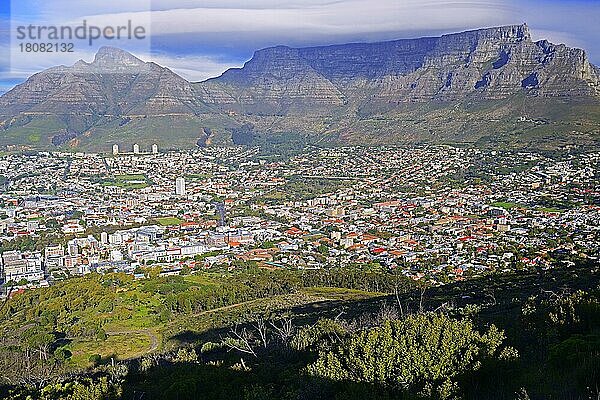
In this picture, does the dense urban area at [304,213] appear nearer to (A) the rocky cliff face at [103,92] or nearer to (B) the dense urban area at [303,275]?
(B) the dense urban area at [303,275]

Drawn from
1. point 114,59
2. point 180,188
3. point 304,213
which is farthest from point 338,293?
point 114,59

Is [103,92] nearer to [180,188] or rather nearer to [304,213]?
[180,188]

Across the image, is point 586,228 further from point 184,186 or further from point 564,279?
point 184,186

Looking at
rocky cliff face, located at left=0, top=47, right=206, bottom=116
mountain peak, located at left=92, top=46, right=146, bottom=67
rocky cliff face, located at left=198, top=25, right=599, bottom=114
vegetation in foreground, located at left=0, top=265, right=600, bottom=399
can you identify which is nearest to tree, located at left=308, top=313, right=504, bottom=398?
vegetation in foreground, located at left=0, top=265, right=600, bottom=399

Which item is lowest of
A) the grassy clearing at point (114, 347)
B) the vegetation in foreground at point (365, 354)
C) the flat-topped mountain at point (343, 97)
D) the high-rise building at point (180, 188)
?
the grassy clearing at point (114, 347)

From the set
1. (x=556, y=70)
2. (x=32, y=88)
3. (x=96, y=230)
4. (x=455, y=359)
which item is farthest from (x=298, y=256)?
(x=32, y=88)

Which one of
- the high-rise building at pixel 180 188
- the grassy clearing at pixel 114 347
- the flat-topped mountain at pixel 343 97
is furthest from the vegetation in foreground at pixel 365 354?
the flat-topped mountain at pixel 343 97

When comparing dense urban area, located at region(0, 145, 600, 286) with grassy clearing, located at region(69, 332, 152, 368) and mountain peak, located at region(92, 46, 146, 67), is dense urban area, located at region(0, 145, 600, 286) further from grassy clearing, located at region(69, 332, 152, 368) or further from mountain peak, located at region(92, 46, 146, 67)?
mountain peak, located at region(92, 46, 146, 67)

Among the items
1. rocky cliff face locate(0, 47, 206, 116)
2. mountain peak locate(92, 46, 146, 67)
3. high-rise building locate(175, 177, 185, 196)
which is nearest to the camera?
high-rise building locate(175, 177, 185, 196)
